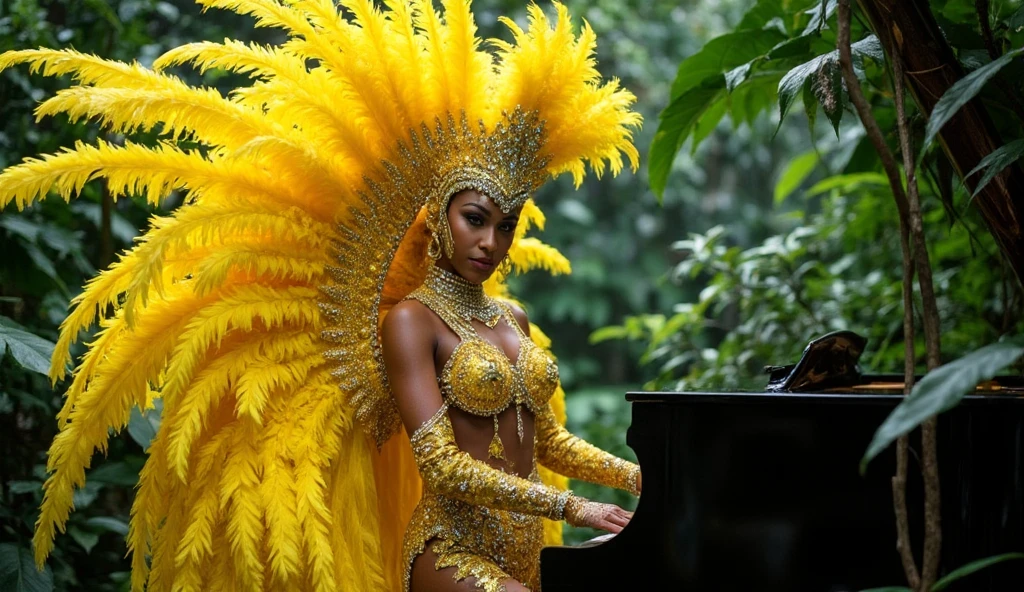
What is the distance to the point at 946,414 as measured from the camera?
1.62 metres

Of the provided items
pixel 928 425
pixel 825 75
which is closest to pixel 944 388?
pixel 928 425

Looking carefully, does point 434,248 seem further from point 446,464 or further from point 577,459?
point 577,459

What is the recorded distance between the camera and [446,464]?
77.6 inches

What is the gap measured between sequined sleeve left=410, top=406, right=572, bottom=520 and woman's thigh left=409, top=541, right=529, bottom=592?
16cm

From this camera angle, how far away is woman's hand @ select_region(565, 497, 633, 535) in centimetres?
198

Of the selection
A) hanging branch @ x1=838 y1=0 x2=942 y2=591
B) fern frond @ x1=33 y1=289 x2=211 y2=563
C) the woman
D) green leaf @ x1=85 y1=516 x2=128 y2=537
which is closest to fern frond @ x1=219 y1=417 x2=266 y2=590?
fern frond @ x1=33 y1=289 x2=211 y2=563

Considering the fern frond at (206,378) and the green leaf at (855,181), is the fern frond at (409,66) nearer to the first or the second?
the fern frond at (206,378)

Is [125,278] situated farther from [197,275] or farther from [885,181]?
[885,181]

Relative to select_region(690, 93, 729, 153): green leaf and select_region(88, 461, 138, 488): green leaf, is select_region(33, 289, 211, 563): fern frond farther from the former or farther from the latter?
select_region(690, 93, 729, 153): green leaf

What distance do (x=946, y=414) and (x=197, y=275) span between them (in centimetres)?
149

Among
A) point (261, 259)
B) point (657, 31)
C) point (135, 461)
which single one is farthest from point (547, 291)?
point (261, 259)

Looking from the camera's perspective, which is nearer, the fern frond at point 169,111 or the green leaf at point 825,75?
the green leaf at point 825,75

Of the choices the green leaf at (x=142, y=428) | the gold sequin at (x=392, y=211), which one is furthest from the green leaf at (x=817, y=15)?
the green leaf at (x=142, y=428)

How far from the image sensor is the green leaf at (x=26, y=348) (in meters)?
2.16
